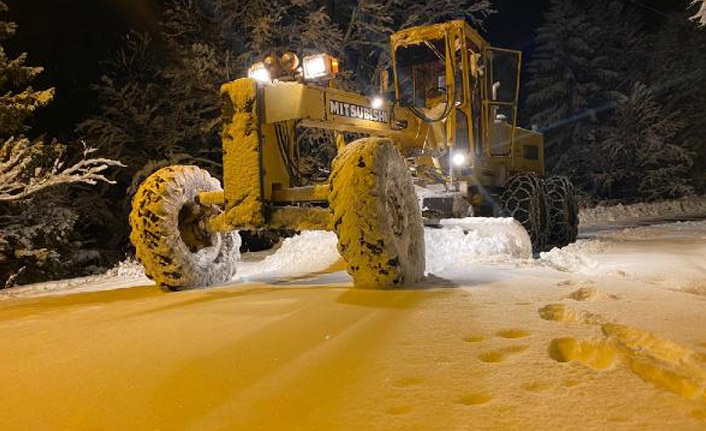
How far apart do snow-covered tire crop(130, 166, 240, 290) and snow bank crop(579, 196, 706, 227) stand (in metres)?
15.5

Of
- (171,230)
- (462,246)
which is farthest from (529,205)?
(171,230)

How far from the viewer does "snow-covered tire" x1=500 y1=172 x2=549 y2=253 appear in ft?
27.0

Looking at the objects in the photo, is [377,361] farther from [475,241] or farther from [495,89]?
[495,89]

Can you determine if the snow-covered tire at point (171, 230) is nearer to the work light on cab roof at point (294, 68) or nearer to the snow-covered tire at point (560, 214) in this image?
the work light on cab roof at point (294, 68)

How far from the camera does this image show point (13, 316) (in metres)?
4.37

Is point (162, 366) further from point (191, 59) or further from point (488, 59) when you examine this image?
point (191, 59)

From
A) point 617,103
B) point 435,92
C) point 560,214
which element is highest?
point 617,103

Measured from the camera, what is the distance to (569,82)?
91.1 ft

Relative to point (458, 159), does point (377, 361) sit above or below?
below

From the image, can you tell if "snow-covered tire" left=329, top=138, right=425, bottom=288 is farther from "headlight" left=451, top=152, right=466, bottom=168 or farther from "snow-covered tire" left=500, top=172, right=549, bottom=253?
"snow-covered tire" left=500, top=172, right=549, bottom=253

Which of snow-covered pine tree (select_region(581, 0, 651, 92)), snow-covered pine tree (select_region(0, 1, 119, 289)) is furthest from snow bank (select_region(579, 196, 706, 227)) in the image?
snow-covered pine tree (select_region(0, 1, 119, 289))

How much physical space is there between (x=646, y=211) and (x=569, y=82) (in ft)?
30.9

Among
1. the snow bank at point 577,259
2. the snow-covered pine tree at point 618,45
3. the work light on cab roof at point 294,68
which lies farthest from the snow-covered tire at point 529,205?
the snow-covered pine tree at point 618,45

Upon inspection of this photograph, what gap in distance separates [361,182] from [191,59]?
10043 millimetres
